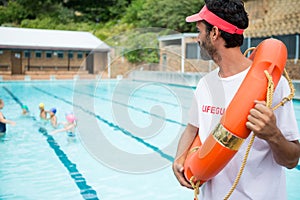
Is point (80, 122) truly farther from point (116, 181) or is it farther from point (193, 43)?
point (193, 43)

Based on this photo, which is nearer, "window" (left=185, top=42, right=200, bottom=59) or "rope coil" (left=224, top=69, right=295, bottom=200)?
"rope coil" (left=224, top=69, right=295, bottom=200)

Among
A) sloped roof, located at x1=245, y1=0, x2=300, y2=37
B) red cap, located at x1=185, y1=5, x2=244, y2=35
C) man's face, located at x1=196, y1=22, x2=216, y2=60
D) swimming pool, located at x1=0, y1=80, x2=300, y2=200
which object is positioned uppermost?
sloped roof, located at x1=245, y1=0, x2=300, y2=37

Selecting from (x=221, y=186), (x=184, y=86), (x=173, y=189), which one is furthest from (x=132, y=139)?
(x=184, y=86)

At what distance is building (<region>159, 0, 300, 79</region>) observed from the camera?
43.8ft

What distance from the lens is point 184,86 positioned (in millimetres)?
16125

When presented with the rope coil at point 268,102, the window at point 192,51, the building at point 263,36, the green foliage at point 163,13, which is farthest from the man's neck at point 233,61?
the green foliage at point 163,13

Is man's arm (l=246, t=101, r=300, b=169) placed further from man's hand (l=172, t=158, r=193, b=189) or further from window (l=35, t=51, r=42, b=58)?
window (l=35, t=51, r=42, b=58)

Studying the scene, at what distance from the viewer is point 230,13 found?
50.7 inches

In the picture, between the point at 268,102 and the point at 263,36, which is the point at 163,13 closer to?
the point at 263,36

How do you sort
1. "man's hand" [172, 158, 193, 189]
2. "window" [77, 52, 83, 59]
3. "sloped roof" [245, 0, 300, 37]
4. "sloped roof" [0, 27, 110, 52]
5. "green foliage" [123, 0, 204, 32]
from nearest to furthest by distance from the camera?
"man's hand" [172, 158, 193, 189] < "sloped roof" [245, 0, 300, 37] < "sloped roof" [0, 27, 110, 52] < "window" [77, 52, 83, 59] < "green foliage" [123, 0, 204, 32]

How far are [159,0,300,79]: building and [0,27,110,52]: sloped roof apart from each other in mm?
4608

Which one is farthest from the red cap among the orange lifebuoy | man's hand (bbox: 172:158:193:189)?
man's hand (bbox: 172:158:193:189)

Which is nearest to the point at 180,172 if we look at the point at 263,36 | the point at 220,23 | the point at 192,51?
the point at 220,23

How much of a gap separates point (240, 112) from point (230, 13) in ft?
1.37
